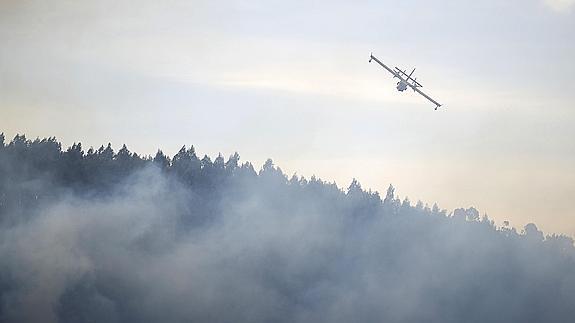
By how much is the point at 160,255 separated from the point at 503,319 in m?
71.2

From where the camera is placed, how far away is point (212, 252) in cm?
11844

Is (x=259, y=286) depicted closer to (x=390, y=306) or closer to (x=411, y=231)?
(x=390, y=306)

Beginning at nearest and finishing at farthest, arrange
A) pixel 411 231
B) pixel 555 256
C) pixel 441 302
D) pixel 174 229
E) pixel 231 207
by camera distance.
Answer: pixel 174 229 → pixel 231 207 → pixel 441 302 → pixel 411 231 → pixel 555 256

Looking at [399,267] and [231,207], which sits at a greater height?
[231,207]

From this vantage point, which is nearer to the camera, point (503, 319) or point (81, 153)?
point (81, 153)

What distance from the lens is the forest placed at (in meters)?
105

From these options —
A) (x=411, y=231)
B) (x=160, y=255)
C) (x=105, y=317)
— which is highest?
(x=411, y=231)

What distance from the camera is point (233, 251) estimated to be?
120312mm

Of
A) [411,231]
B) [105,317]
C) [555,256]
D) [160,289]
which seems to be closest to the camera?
[105,317]

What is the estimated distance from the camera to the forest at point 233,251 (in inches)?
4144

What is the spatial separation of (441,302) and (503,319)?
16265mm

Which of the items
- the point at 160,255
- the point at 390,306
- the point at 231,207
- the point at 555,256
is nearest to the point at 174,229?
the point at 160,255

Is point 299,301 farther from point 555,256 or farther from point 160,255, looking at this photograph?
point 555,256

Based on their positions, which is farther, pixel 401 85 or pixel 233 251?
pixel 233 251
